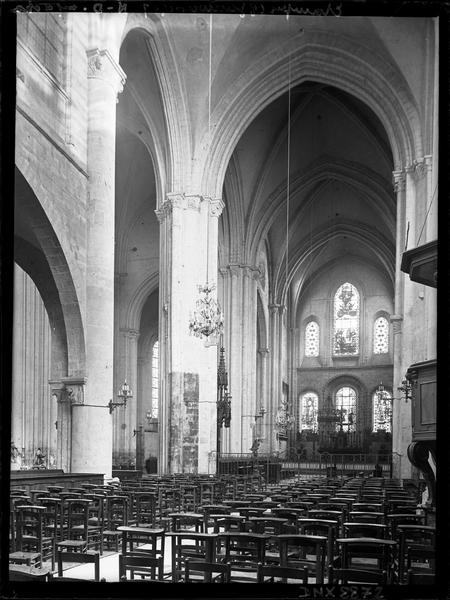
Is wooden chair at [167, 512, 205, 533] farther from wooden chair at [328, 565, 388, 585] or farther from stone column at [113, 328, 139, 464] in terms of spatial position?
stone column at [113, 328, 139, 464]

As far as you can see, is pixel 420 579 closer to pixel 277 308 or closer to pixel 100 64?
pixel 100 64

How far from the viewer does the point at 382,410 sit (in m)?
48.8

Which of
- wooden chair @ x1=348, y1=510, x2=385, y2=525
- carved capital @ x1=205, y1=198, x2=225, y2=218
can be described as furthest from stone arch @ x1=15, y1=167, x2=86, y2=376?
wooden chair @ x1=348, y1=510, x2=385, y2=525

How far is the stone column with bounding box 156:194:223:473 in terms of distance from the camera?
971 inches

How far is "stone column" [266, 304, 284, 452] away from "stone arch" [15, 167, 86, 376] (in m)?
24.8

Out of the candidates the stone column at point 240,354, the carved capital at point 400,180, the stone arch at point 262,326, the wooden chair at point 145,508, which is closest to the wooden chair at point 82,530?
the wooden chair at point 145,508

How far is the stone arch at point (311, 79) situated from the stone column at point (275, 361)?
18172 millimetres

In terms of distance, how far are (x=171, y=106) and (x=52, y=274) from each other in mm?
10268

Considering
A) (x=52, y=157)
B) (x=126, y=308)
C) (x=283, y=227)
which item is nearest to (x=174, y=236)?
(x=52, y=157)

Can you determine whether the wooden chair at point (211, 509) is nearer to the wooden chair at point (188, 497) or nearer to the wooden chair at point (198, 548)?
the wooden chair at point (198, 548)

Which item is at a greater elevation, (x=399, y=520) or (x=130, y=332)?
(x=130, y=332)

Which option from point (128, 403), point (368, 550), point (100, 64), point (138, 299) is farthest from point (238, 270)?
point (368, 550)

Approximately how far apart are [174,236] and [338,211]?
63.0ft

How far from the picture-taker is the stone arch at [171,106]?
23422 millimetres
